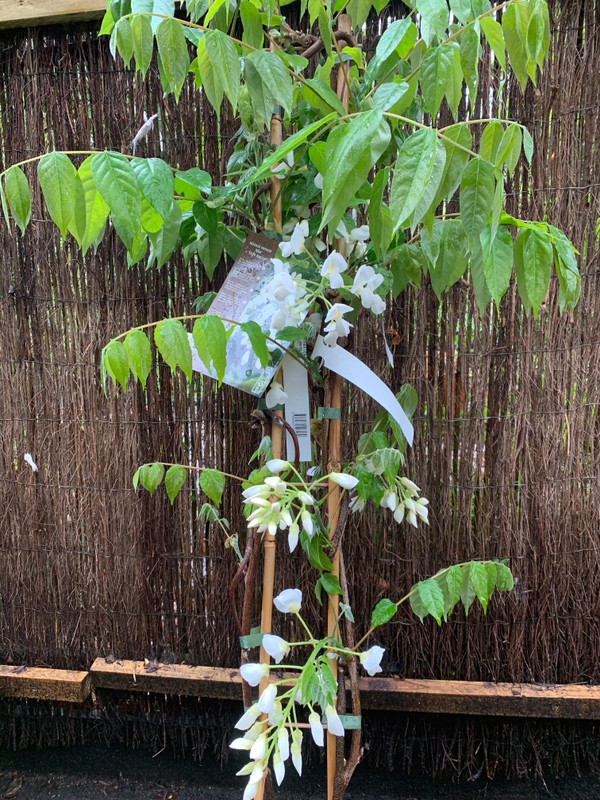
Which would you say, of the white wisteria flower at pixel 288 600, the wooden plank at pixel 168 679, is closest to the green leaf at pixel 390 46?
the white wisteria flower at pixel 288 600

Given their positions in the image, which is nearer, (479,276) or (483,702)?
(479,276)

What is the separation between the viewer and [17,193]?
67cm

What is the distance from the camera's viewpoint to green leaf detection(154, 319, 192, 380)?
695 mm

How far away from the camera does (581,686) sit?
4.65 ft

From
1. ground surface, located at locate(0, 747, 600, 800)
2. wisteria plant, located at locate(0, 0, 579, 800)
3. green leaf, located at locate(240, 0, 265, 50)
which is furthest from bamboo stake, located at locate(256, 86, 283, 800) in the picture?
ground surface, located at locate(0, 747, 600, 800)

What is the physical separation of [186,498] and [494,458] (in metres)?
0.85

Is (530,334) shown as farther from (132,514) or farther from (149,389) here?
(132,514)

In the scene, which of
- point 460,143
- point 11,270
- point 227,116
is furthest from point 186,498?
point 460,143

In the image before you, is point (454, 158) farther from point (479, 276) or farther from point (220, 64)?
point (220, 64)

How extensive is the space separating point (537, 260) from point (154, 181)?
19.0 inches

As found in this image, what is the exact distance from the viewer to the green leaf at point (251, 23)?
2.34 feet

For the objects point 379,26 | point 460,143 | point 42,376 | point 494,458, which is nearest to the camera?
point 460,143

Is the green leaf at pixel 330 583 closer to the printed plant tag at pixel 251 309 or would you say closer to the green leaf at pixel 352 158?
the printed plant tag at pixel 251 309

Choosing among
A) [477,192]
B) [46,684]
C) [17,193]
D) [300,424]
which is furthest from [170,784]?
[477,192]
